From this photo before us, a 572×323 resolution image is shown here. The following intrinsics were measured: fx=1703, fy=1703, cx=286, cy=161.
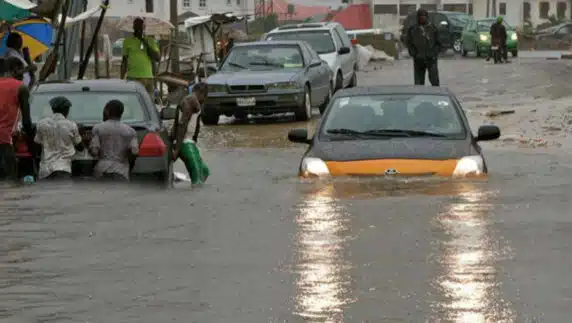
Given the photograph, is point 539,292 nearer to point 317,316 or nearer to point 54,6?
point 317,316

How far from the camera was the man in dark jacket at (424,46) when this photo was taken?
30516 mm

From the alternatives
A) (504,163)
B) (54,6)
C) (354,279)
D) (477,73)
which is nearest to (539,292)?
(354,279)

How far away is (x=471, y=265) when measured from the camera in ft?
36.4

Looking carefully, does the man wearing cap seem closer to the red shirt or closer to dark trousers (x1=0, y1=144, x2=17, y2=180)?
dark trousers (x1=0, y1=144, x2=17, y2=180)

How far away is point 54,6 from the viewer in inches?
997

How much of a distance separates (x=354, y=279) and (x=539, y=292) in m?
1.22

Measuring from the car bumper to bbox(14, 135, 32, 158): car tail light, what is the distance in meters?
13.3

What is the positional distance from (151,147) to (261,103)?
13.8 m

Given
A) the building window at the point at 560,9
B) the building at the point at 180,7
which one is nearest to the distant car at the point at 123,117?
the building at the point at 180,7

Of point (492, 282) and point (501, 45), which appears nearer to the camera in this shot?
point (492, 282)

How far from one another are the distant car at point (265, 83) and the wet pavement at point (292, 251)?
1105 centimetres

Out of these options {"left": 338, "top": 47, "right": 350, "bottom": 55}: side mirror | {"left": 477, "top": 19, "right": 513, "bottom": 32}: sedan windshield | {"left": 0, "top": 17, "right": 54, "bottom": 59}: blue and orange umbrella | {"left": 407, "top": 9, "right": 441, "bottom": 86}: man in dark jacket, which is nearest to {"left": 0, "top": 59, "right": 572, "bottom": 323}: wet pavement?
{"left": 0, "top": 17, "right": 54, "bottom": 59}: blue and orange umbrella

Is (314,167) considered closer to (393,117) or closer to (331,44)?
(393,117)

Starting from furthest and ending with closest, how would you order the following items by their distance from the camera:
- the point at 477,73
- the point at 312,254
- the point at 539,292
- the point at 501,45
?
the point at 501,45, the point at 477,73, the point at 312,254, the point at 539,292
